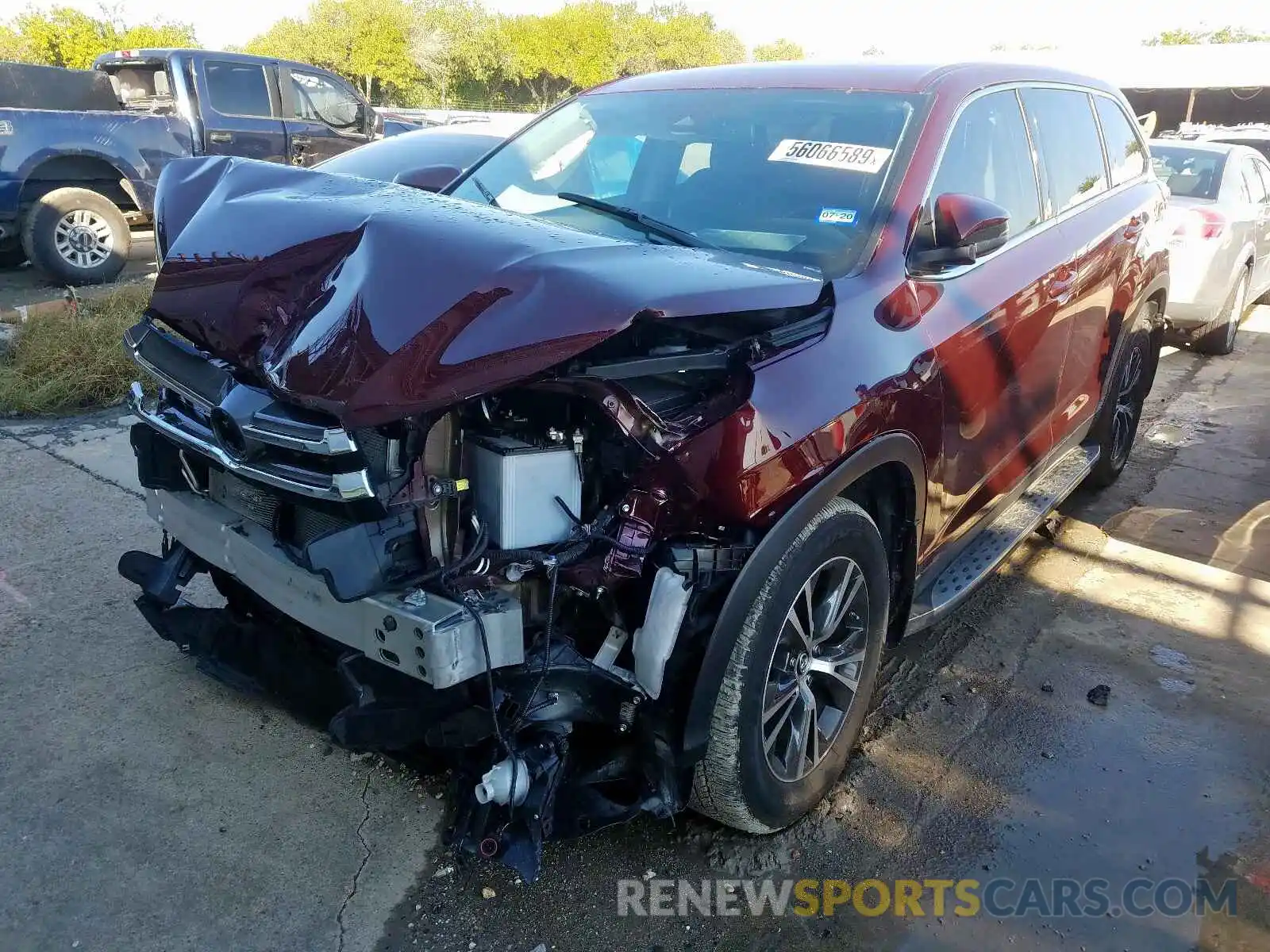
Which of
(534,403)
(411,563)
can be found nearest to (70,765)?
(411,563)

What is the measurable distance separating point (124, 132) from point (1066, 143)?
28.4ft

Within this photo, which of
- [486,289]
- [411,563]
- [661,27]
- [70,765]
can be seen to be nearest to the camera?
[486,289]

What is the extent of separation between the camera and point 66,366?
5.93 meters

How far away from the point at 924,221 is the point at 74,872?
116 inches

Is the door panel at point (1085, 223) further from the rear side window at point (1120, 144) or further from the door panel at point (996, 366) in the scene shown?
the door panel at point (996, 366)

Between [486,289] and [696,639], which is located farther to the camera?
[696,639]

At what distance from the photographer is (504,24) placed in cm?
4912

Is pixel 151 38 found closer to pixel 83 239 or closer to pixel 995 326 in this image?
pixel 83 239

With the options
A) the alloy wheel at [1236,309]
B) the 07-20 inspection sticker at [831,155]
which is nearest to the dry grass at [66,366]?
the 07-20 inspection sticker at [831,155]

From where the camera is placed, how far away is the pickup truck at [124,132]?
8656mm

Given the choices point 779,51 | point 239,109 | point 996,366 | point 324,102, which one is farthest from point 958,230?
point 779,51

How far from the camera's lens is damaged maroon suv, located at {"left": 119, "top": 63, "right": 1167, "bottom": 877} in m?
2.11

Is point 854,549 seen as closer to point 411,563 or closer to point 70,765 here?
point 411,563

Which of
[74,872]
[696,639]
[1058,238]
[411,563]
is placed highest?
[1058,238]
